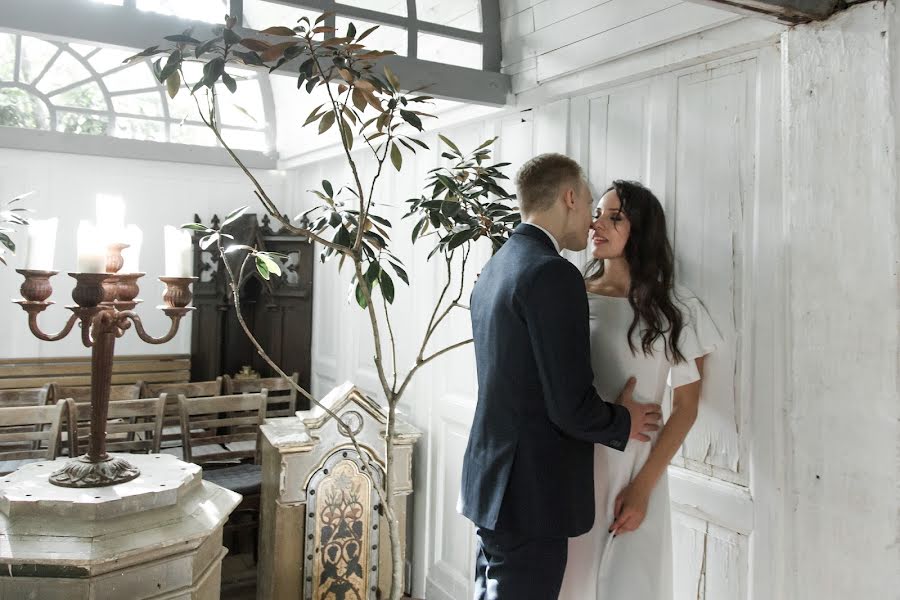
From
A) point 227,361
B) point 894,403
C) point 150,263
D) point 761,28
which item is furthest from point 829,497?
point 150,263

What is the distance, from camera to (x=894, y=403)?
65.4 inches

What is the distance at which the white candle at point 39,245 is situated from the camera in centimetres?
213

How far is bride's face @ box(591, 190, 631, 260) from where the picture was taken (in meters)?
2.15

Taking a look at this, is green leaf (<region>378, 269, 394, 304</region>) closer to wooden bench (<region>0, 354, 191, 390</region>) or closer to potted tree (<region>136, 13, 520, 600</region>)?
potted tree (<region>136, 13, 520, 600</region>)

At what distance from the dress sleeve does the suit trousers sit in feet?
2.01

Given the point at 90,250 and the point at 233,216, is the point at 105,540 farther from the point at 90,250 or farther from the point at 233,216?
the point at 233,216

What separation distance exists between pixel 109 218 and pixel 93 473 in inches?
32.3

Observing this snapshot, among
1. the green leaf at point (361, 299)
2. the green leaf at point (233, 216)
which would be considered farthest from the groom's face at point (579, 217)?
the green leaf at point (233, 216)

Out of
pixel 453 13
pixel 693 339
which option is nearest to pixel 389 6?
pixel 453 13

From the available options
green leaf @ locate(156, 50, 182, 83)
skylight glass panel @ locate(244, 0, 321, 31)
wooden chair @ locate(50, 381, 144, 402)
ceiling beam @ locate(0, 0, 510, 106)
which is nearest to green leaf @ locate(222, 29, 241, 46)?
green leaf @ locate(156, 50, 182, 83)

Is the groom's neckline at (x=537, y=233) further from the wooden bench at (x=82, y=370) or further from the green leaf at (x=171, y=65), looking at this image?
the wooden bench at (x=82, y=370)

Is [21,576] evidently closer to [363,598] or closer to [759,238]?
[363,598]

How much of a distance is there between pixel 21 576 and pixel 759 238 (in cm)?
236

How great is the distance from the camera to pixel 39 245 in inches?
83.9
